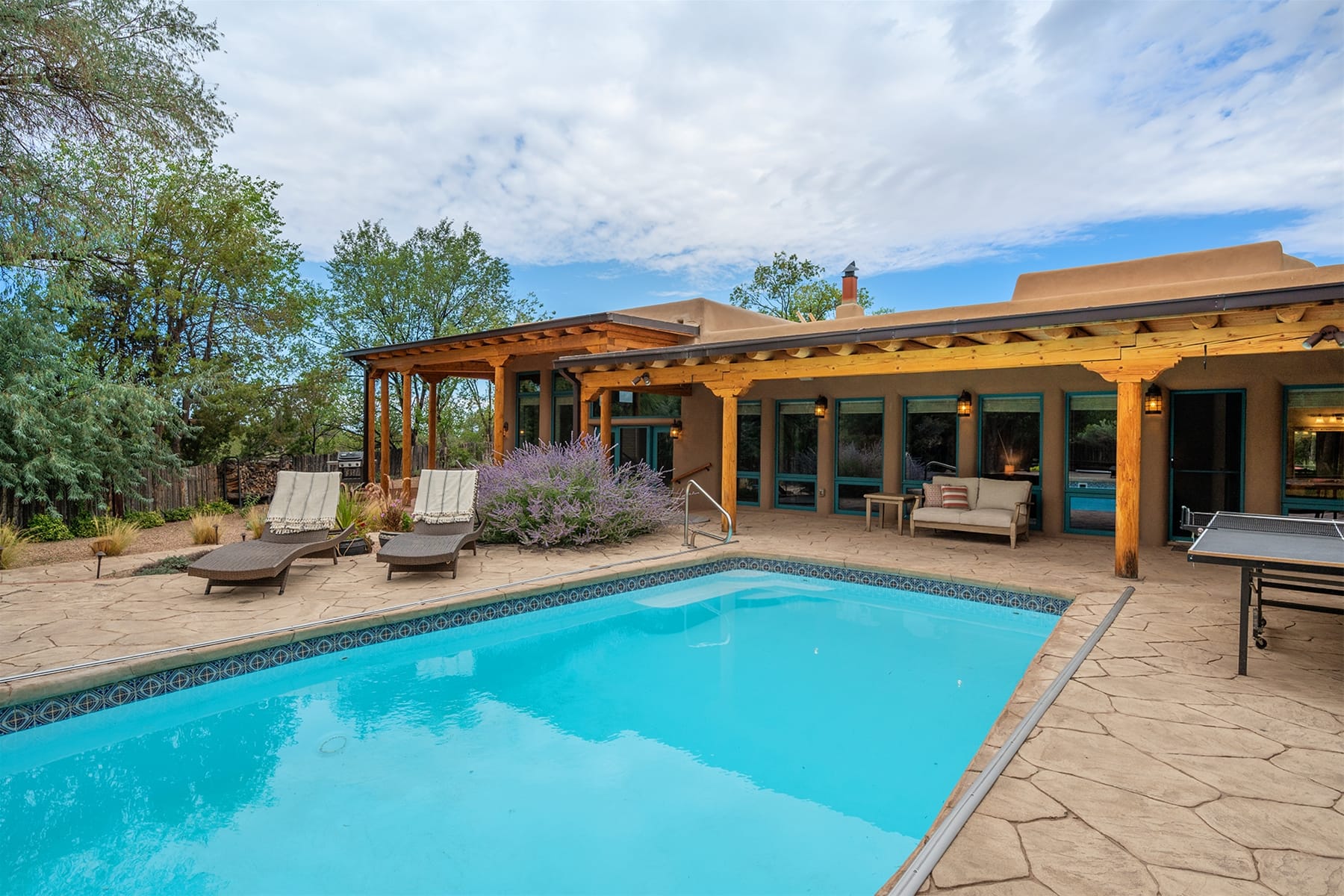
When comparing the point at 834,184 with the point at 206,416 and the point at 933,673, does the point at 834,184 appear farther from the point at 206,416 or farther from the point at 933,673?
the point at 933,673

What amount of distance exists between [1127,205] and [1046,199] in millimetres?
2992

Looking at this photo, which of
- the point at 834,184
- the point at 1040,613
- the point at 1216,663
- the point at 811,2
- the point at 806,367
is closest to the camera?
the point at 1216,663

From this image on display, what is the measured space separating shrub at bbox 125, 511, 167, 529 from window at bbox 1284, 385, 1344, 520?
16937 millimetres

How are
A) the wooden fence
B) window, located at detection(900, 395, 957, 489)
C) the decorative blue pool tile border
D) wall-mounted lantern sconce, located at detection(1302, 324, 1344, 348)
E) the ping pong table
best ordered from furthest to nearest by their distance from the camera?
window, located at detection(900, 395, 957, 489), the wooden fence, wall-mounted lantern sconce, located at detection(1302, 324, 1344, 348), the decorative blue pool tile border, the ping pong table

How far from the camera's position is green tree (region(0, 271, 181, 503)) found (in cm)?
992

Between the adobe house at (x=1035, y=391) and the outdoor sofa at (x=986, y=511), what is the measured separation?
711mm

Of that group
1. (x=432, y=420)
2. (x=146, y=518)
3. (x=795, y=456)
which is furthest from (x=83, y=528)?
(x=795, y=456)

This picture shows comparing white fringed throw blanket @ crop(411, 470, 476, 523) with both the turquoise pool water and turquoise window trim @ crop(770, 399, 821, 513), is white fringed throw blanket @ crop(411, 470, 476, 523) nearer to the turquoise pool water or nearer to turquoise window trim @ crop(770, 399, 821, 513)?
the turquoise pool water

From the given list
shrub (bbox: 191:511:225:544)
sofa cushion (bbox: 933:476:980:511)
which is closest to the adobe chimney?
sofa cushion (bbox: 933:476:980:511)

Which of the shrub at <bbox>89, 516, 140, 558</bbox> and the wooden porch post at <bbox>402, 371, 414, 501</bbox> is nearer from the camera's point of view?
the shrub at <bbox>89, 516, 140, 558</bbox>

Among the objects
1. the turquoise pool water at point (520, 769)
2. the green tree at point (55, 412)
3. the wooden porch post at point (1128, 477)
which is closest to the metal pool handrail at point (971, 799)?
the turquoise pool water at point (520, 769)

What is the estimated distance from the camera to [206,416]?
15.2 m

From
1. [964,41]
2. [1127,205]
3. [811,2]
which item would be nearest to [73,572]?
[811,2]

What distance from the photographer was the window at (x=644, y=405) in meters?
14.0
